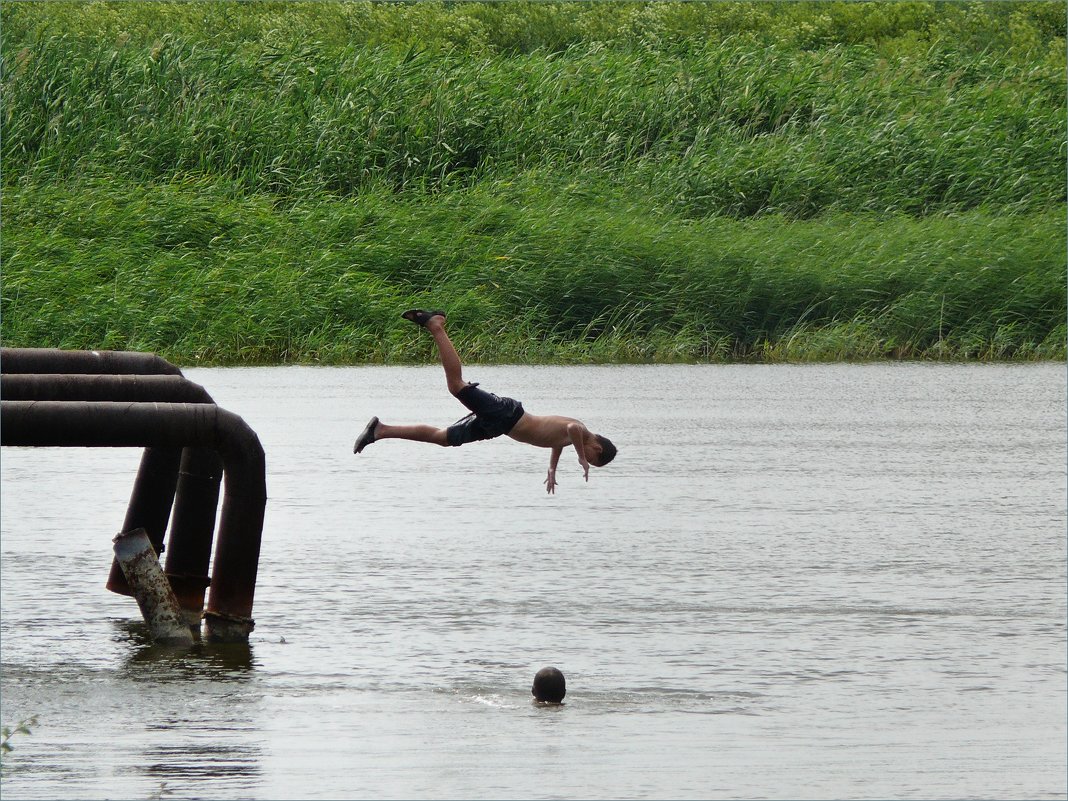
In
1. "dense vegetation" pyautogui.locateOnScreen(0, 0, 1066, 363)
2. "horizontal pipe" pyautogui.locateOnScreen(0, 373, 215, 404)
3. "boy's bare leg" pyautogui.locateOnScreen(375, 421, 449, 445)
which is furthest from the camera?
"dense vegetation" pyautogui.locateOnScreen(0, 0, 1066, 363)

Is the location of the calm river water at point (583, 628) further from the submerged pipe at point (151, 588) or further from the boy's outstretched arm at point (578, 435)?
the boy's outstretched arm at point (578, 435)

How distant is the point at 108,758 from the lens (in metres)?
7.12

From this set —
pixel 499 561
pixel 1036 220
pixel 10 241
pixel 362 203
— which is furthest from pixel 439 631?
pixel 1036 220

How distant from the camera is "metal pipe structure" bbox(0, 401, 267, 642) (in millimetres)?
8516

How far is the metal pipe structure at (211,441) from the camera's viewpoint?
27.9 ft

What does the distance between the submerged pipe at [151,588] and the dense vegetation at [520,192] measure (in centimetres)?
1481

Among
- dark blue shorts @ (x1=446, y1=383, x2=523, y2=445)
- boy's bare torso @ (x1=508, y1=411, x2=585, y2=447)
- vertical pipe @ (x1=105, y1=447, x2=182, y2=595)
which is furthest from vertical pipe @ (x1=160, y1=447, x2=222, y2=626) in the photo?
boy's bare torso @ (x1=508, y1=411, x2=585, y2=447)

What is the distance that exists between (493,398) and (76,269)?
17.5 metres

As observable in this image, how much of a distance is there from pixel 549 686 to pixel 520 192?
21344mm

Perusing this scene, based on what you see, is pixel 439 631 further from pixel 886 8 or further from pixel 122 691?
pixel 886 8

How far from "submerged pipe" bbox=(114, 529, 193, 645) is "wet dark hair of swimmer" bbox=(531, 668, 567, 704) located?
1970mm

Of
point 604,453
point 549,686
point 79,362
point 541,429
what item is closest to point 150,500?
point 79,362

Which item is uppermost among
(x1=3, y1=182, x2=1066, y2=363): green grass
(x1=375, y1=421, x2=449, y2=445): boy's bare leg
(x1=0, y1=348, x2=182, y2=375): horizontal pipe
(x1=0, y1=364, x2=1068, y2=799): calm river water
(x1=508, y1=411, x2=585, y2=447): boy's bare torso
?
(x1=508, y1=411, x2=585, y2=447): boy's bare torso

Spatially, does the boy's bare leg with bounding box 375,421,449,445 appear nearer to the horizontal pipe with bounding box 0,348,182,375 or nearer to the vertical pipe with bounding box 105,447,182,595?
the horizontal pipe with bounding box 0,348,182,375
